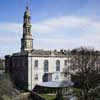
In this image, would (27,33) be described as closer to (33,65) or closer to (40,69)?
(33,65)

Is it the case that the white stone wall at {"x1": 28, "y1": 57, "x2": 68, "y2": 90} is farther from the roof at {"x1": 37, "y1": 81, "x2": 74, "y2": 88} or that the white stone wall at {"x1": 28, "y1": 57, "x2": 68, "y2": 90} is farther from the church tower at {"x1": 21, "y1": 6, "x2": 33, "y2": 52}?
the church tower at {"x1": 21, "y1": 6, "x2": 33, "y2": 52}

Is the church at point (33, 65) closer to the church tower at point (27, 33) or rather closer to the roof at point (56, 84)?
the church tower at point (27, 33)

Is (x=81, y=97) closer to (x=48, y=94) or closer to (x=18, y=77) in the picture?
(x=48, y=94)

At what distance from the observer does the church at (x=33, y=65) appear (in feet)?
125

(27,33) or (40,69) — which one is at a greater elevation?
(27,33)

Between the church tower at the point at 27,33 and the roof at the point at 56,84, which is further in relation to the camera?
the church tower at the point at 27,33

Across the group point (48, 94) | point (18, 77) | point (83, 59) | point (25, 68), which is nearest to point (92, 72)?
point (83, 59)

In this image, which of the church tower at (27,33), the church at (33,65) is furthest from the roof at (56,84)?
the church tower at (27,33)

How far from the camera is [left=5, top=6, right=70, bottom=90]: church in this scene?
38.2 metres

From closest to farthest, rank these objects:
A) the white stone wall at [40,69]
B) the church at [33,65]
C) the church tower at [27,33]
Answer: the white stone wall at [40,69] < the church at [33,65] < the church tower at [27,33]

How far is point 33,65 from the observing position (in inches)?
1515

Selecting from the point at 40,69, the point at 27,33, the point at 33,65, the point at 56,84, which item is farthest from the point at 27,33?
the point at 56,84

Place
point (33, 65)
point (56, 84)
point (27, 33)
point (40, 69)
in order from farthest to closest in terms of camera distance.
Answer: point (27, 33) → point (40, 69) → point (33, 65) → point (56, 84)

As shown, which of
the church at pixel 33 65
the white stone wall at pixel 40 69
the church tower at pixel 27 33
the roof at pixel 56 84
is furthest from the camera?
the church tower at pixel 27 33
